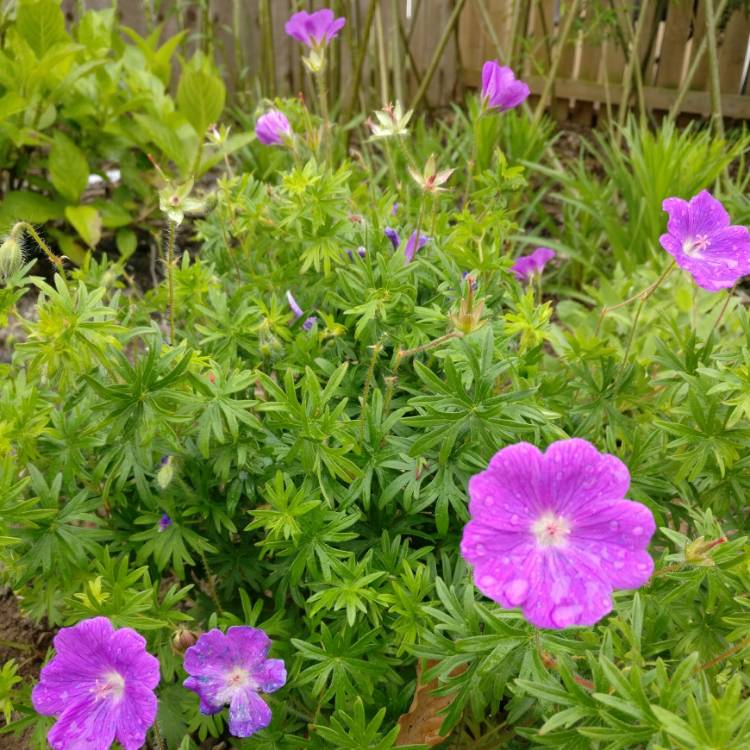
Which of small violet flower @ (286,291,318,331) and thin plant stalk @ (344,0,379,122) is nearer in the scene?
small violet flower @ (286,291,318,331)

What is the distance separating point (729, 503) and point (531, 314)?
19.4 inches

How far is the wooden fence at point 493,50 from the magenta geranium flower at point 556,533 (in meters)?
3.07

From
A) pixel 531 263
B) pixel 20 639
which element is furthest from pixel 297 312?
pixel 20 639

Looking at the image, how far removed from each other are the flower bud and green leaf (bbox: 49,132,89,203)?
194 centimetres

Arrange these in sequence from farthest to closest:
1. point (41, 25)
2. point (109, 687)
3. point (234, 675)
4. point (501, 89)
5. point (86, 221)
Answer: point (86, 221), point (41, 25), point (501, 89), point (234, 675), point (109, 687)

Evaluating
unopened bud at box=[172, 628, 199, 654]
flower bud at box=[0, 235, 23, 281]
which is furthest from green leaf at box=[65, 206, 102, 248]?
unopened bud at box=[172, 628, 199, 654]

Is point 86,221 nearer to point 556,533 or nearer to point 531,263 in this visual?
point 531,263

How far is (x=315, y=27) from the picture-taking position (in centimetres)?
A: 195

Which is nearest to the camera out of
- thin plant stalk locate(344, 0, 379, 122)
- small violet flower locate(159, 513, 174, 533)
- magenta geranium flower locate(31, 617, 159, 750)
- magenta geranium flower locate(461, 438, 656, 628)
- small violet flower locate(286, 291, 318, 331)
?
magenta geranium flower locate(461, 438, 656, 628)

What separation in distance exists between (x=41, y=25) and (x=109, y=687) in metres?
2.59

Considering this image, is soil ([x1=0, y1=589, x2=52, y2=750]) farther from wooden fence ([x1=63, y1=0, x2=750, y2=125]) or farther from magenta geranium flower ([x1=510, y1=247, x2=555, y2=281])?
wooden fence ([x1=63, y1=0, x2=750, y2=125])

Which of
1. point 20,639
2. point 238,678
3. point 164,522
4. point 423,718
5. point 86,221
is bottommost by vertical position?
point 20,639

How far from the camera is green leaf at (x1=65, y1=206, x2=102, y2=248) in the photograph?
9.93 feet

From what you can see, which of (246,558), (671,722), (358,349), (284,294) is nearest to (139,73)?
(284,294)
